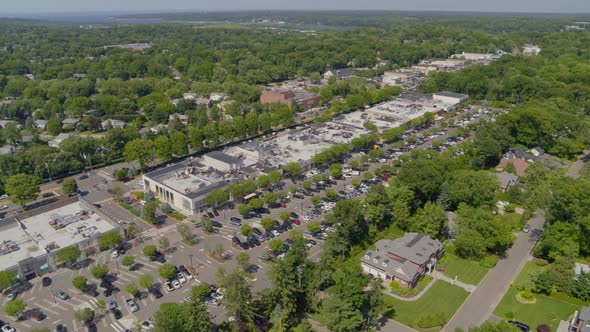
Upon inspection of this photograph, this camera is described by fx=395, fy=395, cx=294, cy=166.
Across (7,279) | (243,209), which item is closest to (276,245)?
(243,209)

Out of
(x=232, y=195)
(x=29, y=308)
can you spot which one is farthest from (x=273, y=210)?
(x=29, y=308)

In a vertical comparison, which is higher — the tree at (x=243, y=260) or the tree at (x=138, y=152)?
the tree at (x=138, y=152)

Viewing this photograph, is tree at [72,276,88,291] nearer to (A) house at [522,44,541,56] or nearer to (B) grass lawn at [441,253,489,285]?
(B) grass lawn at [441,253,489,285]

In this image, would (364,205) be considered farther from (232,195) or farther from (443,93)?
(443,93)

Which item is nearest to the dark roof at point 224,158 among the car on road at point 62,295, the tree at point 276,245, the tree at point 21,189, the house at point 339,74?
the tree at point 276,245

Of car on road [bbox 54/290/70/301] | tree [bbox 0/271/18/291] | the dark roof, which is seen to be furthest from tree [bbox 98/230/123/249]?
the dark roof

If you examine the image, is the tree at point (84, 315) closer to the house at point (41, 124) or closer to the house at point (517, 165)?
the house at point (517, 165)

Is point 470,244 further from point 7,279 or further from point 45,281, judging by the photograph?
point 7,279
